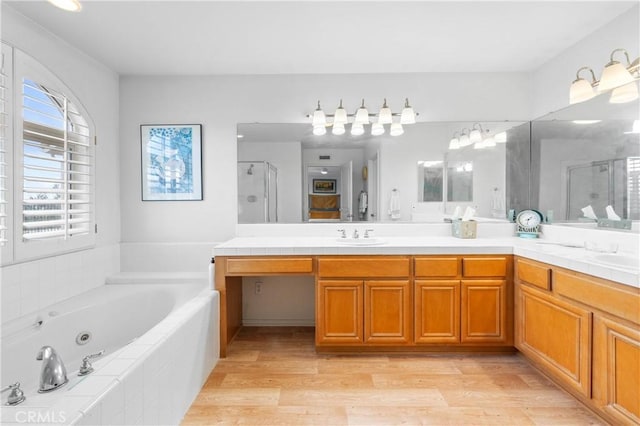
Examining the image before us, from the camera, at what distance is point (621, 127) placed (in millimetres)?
2105

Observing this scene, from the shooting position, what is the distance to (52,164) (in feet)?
7.43

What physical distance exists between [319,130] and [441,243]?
1.43 metres

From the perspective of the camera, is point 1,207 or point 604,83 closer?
point 1,207

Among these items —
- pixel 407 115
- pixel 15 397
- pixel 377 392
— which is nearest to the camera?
pixel 15 397

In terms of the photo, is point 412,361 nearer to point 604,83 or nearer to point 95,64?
point 604,83

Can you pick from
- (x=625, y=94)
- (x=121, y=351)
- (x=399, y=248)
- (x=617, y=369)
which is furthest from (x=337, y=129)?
(x=617, y=369)

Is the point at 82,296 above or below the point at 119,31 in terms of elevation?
below

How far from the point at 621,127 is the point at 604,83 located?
1.01 ft

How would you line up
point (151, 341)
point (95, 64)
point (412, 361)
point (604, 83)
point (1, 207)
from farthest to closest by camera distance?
point (95, 64) < point (412, 361) < point (604, 83) < point (1, 207) < point (151, 341)

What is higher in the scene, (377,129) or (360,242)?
(377,129)

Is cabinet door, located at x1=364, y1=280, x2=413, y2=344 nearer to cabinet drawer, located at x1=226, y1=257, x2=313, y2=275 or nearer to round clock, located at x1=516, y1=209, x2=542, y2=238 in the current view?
cabinet drawer, located at x1=226, y1=257, x2=313, y2=275

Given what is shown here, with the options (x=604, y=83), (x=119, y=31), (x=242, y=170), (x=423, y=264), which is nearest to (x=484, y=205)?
(x=423, y=264)

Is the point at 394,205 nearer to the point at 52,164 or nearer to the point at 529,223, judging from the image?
the point at 529,223

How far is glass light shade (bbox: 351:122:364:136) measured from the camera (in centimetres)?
298
